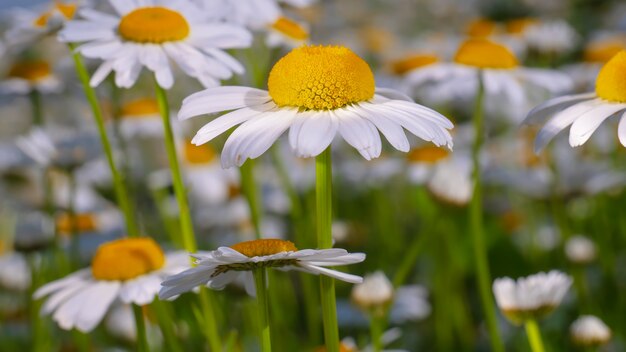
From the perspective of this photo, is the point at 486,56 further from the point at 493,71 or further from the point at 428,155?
the point at 428,155

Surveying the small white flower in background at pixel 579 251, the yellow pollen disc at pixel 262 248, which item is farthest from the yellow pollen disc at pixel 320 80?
the small white flower in background at pixel 579 251

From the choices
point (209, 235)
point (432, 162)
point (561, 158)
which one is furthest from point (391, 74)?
point (209, 235)

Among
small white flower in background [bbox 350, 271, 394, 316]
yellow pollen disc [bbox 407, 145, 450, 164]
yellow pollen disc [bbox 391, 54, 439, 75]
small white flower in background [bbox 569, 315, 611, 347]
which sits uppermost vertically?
yellow pollen disc [bbox 391, 54, 439, 75]

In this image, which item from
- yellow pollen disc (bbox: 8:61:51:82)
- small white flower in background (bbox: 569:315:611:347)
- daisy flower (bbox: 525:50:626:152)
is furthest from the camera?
yellow pollen disc (bbox: 8:61:51:82)

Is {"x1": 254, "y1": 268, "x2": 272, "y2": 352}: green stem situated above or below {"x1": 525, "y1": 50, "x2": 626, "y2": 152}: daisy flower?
below

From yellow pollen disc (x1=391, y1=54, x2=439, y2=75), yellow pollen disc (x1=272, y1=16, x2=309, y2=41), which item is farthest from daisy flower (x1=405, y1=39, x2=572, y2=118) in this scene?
yellow pollen disc (x1=391, y1=54, x2=439, y2=75)

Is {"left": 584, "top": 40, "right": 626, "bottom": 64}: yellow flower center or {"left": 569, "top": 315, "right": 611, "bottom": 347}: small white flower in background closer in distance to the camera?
{"left": 569, "top": 315, "right": 611, "bottom": 347}: small white flower in background

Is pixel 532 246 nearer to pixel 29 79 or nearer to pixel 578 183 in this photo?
pixel 578 183

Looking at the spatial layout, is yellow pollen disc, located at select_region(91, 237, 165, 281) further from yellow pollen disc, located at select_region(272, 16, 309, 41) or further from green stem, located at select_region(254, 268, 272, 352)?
yellow pollen disc, located at select_region(272, 16, 309, 41)
